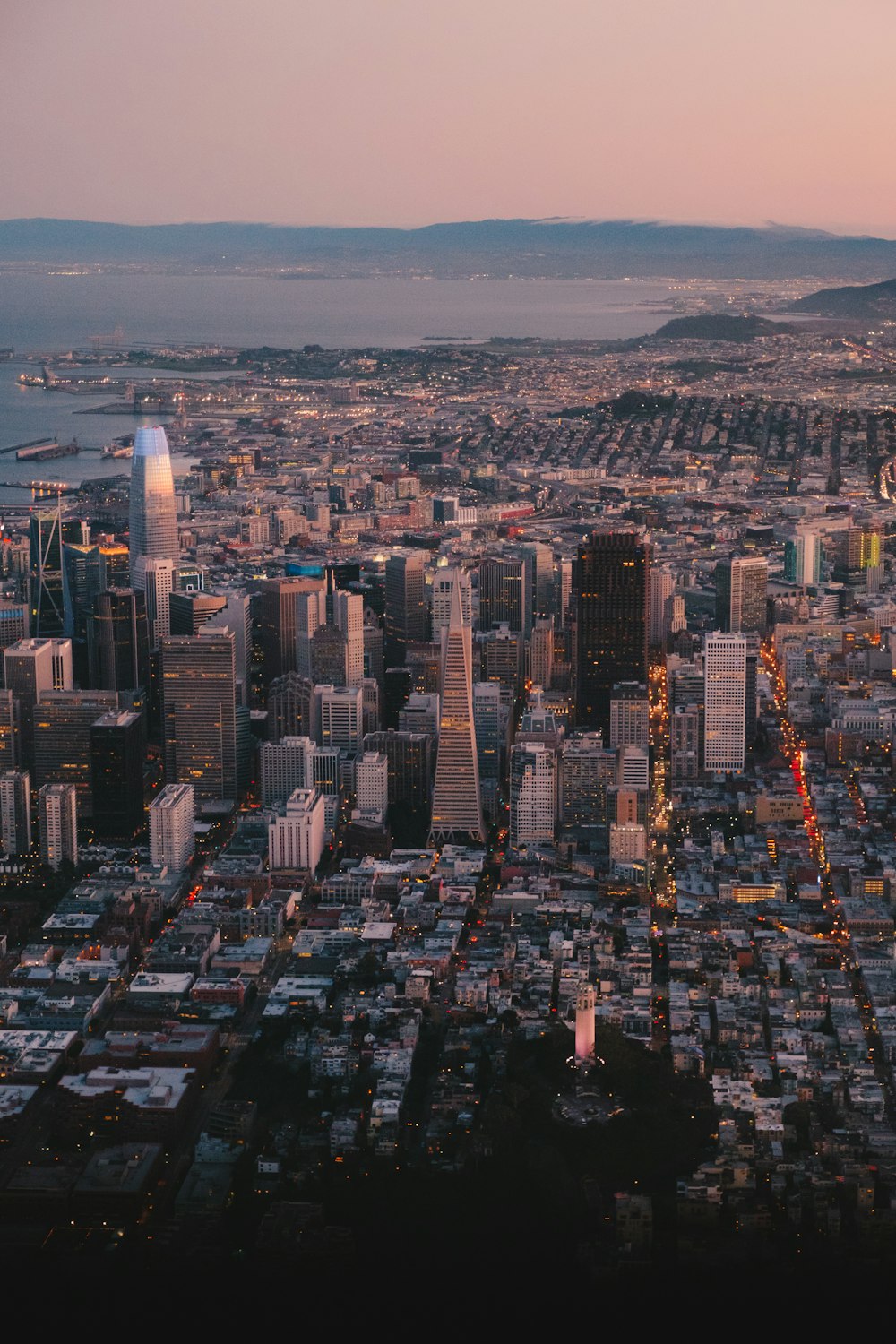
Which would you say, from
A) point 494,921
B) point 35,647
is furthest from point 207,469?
point 494,921

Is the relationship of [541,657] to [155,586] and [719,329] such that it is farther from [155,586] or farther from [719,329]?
[719,329]

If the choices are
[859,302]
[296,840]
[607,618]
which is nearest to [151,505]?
[607,618]

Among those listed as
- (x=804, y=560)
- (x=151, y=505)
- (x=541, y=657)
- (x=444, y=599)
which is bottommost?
(x=541, y=657)

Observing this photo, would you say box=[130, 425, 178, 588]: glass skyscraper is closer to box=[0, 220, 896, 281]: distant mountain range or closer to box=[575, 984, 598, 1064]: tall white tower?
box=[0, 220, 896, 281]: distant mountain range

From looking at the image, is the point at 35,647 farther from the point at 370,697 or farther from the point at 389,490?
the point at 389,490

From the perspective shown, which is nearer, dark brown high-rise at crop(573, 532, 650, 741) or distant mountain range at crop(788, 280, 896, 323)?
dark brown high-rise at crop(573, 532, 650, 741)

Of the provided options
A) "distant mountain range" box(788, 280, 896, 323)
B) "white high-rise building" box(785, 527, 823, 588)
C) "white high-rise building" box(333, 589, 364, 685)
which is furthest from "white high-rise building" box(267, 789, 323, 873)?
"distant mountain range" box(788, 280, 896, 323)

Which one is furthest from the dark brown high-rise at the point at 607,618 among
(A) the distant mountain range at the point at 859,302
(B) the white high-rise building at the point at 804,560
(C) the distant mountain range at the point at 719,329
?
(C) the distant mountain range at the point at 719,329
